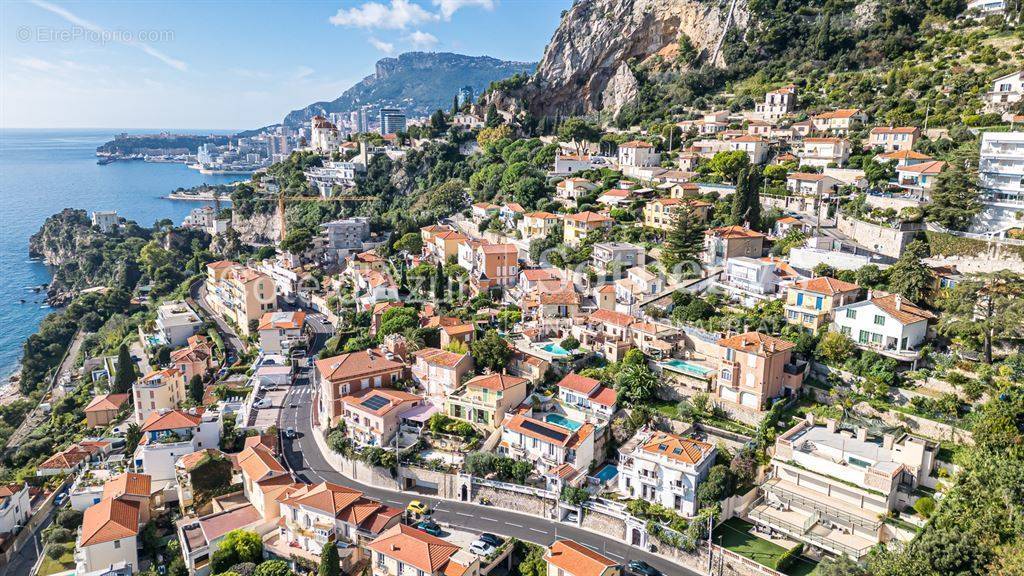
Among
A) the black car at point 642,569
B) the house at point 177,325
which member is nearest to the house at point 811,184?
the black car at point 642,569

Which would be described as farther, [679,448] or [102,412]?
[102,412]

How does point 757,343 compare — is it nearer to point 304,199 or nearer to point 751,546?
point 751,546

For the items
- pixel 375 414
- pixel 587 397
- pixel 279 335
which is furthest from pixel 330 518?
pixel 279 335

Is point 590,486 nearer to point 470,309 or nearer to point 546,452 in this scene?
point 546,452

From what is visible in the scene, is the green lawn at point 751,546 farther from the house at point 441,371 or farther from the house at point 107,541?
the house at point 107,541

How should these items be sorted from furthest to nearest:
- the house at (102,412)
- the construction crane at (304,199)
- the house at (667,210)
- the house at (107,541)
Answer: the construction crane at (304,199) < the house at (667,210) < the house at (102,412) < the house at (107,541)

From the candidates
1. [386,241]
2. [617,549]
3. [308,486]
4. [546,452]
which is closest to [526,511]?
[546,452]
